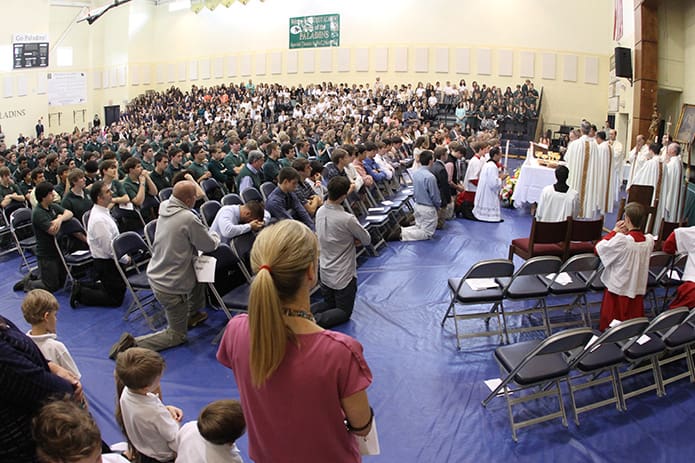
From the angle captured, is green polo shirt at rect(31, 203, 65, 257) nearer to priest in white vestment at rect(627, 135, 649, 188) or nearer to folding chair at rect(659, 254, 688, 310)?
folding chair at rect(659, 254, 688, 310)

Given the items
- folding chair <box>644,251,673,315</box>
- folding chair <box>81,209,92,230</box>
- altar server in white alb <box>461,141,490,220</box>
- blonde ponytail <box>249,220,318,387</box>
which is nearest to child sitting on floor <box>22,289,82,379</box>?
blonde ponytail <box>249,220,318,387</box>

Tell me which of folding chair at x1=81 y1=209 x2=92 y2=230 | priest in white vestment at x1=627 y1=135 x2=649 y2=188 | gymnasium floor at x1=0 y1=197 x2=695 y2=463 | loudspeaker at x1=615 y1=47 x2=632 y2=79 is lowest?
gymnasium floor at x1=0 y1=197 x2=695 y2=463

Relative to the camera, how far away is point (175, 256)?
4996 millimetres

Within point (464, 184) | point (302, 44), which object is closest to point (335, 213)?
point (464, 184)

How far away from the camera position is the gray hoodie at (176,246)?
4.92 meters

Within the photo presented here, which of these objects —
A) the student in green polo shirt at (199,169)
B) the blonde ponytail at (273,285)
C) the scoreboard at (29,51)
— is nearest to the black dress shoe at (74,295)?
the student in green polo shirt at (199,169)

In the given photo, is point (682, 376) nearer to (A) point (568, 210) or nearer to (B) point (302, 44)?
(A) point (568, 210)

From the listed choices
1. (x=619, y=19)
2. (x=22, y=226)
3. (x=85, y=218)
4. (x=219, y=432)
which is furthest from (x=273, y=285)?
(x=619, y=19)

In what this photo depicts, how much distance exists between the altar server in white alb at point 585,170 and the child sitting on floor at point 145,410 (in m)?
9.48

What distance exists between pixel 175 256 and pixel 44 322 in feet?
5.73

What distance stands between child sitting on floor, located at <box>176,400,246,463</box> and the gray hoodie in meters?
2.46

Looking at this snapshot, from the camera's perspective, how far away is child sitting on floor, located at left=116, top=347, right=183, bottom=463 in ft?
9.70

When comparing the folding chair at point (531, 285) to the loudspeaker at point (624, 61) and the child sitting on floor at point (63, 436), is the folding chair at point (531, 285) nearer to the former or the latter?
the child sitting on floor at point (63, 436)

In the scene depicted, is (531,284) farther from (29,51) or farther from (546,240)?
(29,51)
